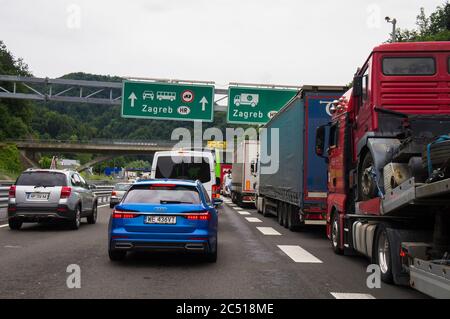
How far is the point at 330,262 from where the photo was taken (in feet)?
34.1

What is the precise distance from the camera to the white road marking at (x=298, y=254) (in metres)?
10.6

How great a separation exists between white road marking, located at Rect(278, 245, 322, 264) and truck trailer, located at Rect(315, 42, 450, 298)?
1.96ft

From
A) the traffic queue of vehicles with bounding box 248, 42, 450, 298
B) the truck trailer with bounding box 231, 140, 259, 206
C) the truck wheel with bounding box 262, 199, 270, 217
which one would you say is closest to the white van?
the truck wheel with bounding box 262, 199, 270, 217

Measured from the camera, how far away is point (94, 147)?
246ft

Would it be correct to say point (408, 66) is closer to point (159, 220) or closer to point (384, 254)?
point (384, 254)

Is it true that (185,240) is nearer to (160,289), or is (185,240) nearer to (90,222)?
(160,289)

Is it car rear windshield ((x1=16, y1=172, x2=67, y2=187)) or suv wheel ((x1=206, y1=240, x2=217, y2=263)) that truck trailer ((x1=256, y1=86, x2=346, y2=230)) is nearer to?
suv wheel ((x1=206, y1=240, x2=217, y2=263))

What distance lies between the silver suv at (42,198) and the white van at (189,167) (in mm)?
4094

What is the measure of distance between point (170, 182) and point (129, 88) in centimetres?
2045

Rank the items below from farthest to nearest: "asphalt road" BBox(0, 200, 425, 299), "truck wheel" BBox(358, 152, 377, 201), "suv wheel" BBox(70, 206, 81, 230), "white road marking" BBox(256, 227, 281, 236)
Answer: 1. "white road marking" BBox(256, 227, 281, 236)
2. "suv wheel" BBox(70, 206, 81, 230)
3. "truck wheel" BBox(358, 152, 377, 201)
4. "asphalt road" BBox(0, 200, 425, 299)

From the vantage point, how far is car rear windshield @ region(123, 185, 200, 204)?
9.70 meters

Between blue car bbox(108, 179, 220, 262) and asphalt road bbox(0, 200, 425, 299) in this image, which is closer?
asphalt road bbox(0, 200, 425, 299)

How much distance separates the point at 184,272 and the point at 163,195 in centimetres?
144
